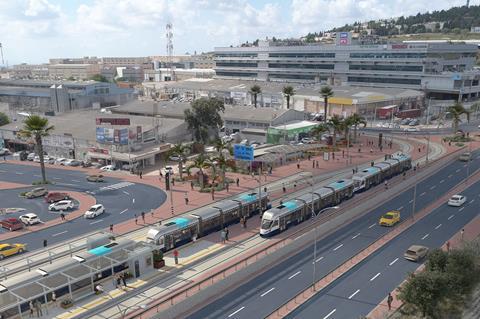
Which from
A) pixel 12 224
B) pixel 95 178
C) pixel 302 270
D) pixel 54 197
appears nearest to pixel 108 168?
pixel 95 178

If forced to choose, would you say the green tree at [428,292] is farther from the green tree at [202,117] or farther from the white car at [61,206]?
the green tree at [202,117]

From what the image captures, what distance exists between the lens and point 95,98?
15188cm

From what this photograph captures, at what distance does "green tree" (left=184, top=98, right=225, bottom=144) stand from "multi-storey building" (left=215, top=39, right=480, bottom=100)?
94036mm

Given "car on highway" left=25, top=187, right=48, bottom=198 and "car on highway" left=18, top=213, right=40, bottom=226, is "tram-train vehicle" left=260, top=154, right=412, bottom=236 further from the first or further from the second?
"car on highway" left=25, top=187, right=48, bottom=198

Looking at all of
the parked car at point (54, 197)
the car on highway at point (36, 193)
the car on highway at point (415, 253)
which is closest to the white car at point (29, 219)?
the parked car at point (54, 197)

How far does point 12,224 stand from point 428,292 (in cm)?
4878

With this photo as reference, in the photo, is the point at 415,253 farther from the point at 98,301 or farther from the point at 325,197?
the point at 98,301

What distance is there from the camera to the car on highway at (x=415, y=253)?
143 feet

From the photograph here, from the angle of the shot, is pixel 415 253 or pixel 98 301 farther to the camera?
pixel 415 253

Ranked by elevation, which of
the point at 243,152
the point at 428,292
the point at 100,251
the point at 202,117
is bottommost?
the point at 100,251

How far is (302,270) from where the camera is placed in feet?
140

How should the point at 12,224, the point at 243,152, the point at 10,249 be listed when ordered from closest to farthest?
1. the point at 10,249
2. the point at 12,224
3. the point at 243,152

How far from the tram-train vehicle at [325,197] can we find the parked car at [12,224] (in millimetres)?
31128

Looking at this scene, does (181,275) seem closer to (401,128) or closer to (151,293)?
(151,293)
